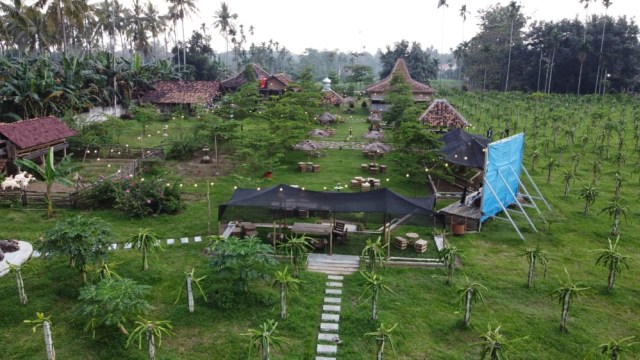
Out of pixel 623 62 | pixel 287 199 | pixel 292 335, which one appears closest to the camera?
pixel 292 335

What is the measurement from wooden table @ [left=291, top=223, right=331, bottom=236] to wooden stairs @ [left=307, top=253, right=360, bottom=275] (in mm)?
904

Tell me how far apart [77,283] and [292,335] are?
24.7ft

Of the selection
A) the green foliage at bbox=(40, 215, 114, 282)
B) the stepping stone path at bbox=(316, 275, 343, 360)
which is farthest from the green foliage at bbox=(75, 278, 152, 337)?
the stepping stone path at bbox=(316, 275, 343, 360)

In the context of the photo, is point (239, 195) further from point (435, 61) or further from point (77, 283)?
point (435, 61)

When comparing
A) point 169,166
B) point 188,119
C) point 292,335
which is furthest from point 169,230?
point 188,119

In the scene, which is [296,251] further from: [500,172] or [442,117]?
[442,117]

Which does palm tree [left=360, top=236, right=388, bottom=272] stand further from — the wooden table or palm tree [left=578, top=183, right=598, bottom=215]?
palm tree [left=578, top=183, right=598, bottom=215]

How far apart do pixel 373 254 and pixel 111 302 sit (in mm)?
8150

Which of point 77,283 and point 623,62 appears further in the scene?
point 623,62

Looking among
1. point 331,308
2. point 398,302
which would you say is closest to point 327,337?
point 331,308

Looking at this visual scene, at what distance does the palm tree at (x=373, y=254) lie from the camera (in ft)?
51.9

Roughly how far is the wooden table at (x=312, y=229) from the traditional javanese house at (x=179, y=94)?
39833 millimetres

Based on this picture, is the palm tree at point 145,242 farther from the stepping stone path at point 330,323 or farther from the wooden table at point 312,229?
the stepping stone path at point 330,323

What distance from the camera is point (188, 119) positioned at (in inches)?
2050
